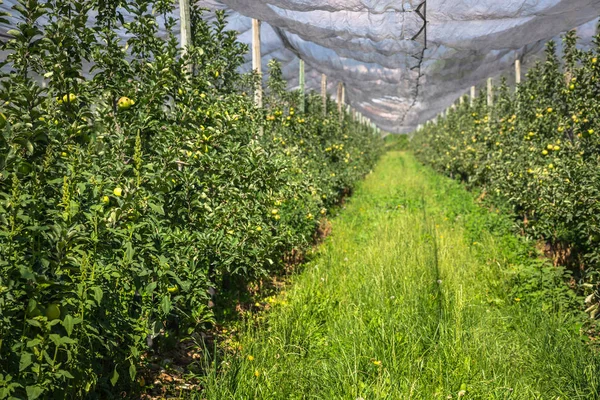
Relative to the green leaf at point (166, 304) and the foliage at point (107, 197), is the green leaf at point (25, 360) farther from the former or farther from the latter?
the green leaf at point (166, 304)

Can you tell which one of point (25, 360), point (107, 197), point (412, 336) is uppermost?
point (107, 197)

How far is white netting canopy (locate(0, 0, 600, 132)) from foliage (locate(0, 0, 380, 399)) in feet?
9.78

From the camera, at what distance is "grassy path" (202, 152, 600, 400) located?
100 inches

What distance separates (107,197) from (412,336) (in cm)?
210

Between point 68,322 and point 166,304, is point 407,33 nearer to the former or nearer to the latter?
point 166,304

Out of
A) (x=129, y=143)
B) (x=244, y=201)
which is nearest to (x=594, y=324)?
(x=244, y=201)

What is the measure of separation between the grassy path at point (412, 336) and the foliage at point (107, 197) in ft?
1.98

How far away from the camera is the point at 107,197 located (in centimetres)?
198

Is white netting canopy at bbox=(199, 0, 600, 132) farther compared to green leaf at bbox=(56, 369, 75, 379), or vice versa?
white netting canopy at bbox=(199, 0, 600, 132)

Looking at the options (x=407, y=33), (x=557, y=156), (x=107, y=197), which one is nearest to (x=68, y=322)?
(x=107, y=197)

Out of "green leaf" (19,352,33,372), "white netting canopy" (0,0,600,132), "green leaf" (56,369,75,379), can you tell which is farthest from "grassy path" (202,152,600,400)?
"white netting canopy" (0,0,600,132)

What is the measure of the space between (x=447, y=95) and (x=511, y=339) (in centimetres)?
1203

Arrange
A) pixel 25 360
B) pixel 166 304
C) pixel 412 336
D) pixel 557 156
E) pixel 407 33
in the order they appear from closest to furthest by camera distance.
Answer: pixel 25 360
pixel 166 304
pixel 412 336
pixel 557 156
pixel 407 33

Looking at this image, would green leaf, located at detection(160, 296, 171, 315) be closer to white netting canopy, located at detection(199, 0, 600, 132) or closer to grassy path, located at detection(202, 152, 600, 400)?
grassy path, located at detection(202, 152, 600, 400)
